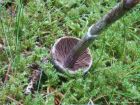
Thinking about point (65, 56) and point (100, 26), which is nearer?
point (100, 26)

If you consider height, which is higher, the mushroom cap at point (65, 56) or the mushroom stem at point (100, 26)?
the mushroom stem at point (100, 26)

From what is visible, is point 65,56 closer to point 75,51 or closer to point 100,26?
point 75,51

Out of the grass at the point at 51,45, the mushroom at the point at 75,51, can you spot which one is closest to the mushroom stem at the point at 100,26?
the mushroom at the point at 75,51

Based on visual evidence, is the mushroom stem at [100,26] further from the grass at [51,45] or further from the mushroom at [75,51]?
the grass at [51,45]

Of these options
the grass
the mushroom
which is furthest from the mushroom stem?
the grass

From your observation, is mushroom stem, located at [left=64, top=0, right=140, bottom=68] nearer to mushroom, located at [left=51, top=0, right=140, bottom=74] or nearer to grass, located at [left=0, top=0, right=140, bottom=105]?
mushroom, located at [left=51, top=0, right=140, bottom=74]

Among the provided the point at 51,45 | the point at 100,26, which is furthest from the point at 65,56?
the point at 100,26

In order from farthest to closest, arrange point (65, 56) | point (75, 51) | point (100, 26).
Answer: point (65, 56), point (75, 51), point (100, 26)
